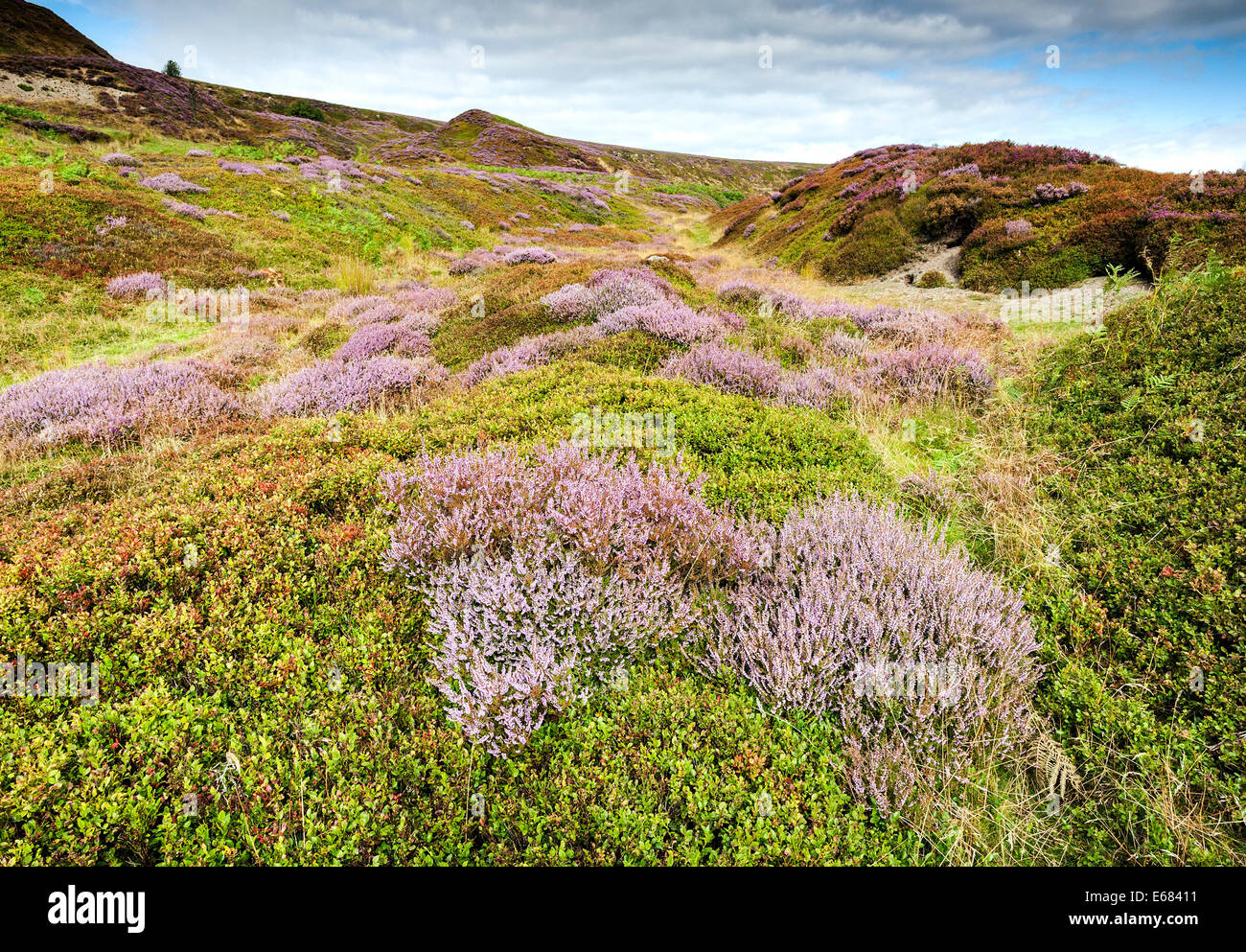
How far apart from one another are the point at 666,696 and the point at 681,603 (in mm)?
582

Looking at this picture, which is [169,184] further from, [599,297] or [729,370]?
[729,370]

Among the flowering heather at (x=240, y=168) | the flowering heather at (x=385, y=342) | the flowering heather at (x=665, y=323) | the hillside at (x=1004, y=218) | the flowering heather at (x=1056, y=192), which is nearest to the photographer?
the flowering heather at (x=665, y=323)

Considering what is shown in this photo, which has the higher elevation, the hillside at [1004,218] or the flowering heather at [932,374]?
the hillside at [1004,218]

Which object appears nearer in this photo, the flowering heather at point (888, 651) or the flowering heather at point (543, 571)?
the flowering heather at point (888, 651)

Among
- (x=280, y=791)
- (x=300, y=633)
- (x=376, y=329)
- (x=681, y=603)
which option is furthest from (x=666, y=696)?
(x=376, y=329)

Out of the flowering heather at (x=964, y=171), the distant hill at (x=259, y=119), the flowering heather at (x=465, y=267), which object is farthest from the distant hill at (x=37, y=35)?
the flowering heather at (x=964, y=171)

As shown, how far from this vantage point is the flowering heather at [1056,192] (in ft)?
48.7

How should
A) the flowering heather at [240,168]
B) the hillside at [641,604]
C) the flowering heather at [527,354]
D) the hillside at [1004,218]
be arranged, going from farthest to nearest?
the flowering heather at [240,168]
the hillside at [1004,218]
the flowering heather at [527,354]
the hillside at [641,604]

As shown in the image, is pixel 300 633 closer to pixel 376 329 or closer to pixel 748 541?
pixel 748 541

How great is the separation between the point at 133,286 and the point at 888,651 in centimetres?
1738

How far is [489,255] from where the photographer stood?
65.5ft

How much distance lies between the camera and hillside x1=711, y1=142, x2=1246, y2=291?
11625mm

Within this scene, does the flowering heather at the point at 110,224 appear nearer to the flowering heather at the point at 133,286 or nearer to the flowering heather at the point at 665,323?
the flowering heather at the point at 133,286

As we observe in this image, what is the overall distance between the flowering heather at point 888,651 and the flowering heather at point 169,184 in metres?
26.4
